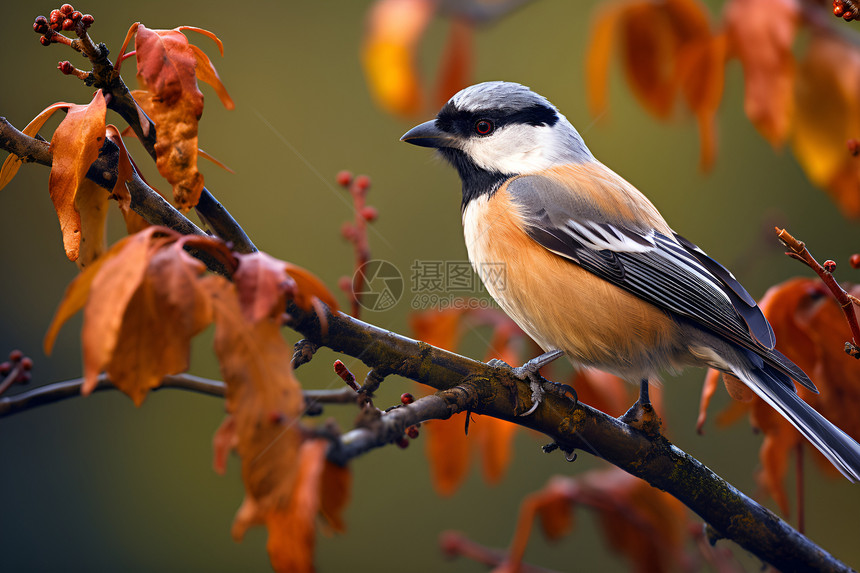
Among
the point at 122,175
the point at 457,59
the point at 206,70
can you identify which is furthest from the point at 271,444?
the point at 457,59

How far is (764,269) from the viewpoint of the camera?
125 inches

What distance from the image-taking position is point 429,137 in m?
1.90

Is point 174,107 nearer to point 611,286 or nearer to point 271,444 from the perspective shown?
point 271,444

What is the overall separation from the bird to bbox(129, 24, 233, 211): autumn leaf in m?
0.81

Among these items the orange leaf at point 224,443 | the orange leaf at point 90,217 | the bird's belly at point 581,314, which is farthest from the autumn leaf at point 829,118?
the orange leaf at point 90,217

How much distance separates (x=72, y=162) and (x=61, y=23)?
20cm

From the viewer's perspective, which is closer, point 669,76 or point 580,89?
point 669,76

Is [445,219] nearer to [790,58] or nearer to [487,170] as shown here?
[487,170]

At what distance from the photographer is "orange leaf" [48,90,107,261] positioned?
0.86 metres

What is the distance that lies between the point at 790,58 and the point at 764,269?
6.75 ft

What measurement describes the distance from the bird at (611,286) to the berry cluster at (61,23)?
100 centimetres

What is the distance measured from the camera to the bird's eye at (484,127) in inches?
75.5

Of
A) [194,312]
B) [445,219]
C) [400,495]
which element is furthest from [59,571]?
[194,312]

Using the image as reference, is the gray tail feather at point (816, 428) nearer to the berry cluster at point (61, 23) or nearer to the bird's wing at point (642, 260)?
the bird's wing at point (642, 260)
